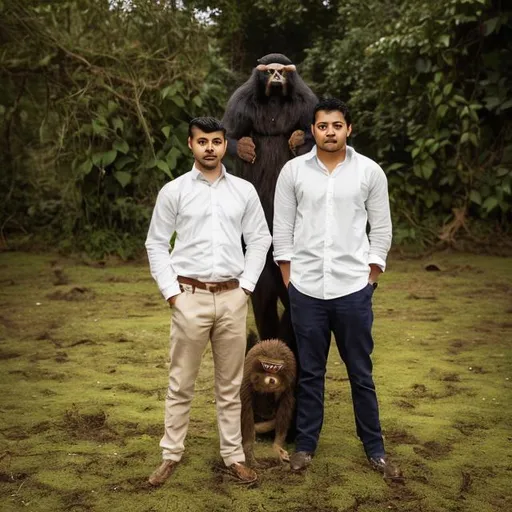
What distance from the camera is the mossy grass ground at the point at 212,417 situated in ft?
8.63

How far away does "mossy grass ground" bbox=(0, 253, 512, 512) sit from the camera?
104 inches

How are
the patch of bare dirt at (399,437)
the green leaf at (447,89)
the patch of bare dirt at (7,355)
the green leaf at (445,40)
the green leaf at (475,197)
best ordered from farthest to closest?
the green leaf at (475,197) → the green leaf at (447,89) → the green leaf at (445,40) → the patch of bare dirt at (7,355) → the patch of bare dirt at (399,437)

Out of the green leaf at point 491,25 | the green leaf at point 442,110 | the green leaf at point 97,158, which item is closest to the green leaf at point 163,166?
the green leaf at point 97,158

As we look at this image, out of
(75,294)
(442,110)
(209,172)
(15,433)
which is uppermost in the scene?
(442,110)

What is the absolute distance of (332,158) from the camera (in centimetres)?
275

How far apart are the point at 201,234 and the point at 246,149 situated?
568 mm

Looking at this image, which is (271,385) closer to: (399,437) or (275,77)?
(399,437)

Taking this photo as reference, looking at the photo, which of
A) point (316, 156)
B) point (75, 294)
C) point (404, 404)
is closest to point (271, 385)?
point (316, 156)

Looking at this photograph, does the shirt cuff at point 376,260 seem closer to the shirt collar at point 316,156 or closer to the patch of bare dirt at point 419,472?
the shirt collar at point 316,156

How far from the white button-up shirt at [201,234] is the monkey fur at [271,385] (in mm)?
312

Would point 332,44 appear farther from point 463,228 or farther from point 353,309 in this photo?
point 353,309

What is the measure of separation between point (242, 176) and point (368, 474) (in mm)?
1273

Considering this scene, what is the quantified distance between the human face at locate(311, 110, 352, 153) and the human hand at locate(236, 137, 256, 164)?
41cm

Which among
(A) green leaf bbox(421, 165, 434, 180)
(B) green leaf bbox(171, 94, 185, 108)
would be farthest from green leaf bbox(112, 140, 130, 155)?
(A) green leaf bbox(421, 165, 434, 180)
